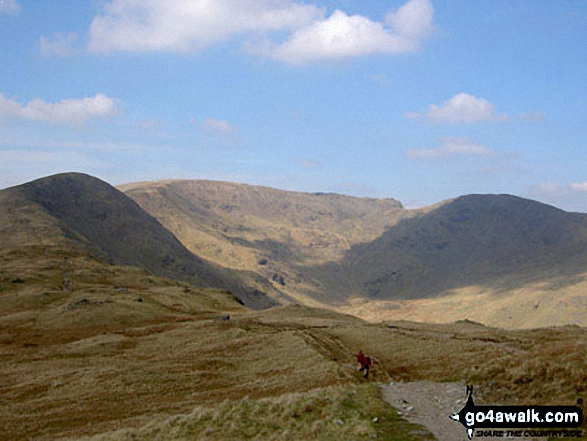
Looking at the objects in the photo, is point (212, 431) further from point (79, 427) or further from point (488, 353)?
point (488, 353)

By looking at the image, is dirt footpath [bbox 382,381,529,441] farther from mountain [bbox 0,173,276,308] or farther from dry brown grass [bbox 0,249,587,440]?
mountain [bbox 0,173,276,308]

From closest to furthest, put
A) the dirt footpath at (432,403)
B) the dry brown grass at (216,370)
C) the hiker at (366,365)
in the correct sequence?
the dirt footpath at (432,403) → the dry brown grass at (216,370) → the hiker at (366,365)

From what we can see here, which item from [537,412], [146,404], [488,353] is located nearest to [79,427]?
[146,404]

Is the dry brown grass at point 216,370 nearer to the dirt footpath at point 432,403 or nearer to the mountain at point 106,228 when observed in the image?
the dirt footpath at point 432,403

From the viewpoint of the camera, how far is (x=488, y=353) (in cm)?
3134

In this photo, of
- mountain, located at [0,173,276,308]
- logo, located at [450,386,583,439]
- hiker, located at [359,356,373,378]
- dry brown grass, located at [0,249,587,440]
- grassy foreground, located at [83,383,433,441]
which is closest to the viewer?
logo, located at [450,386,583,439]

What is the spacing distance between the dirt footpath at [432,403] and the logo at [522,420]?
15.8 inches

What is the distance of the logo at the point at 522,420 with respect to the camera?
14961 millimetres

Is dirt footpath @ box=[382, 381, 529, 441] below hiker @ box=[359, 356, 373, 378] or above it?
above

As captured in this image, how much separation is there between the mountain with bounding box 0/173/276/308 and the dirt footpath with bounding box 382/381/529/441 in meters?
124

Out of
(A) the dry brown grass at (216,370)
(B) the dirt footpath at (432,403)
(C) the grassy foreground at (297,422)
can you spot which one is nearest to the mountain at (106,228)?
(A) the dry brown grass at (216,370)

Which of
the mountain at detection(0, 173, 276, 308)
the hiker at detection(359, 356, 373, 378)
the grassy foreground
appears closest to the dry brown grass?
the grassy foreground

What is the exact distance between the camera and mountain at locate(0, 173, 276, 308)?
14362 cm

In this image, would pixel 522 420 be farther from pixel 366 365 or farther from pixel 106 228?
pixel 106 228
